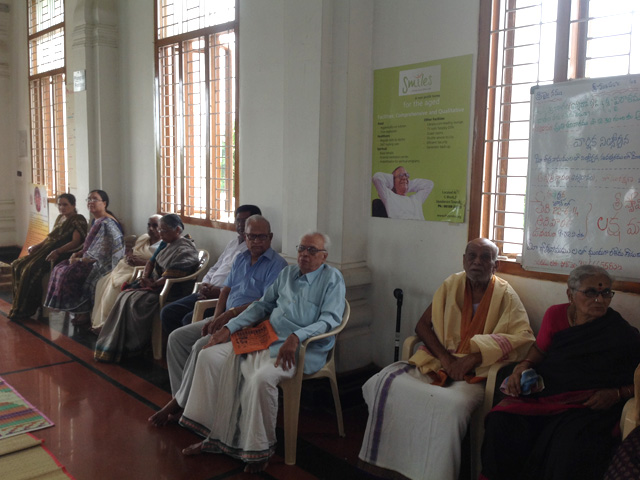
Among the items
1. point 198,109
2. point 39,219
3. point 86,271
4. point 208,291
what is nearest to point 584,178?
point 208,291

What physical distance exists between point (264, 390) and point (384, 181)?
59.9 inches

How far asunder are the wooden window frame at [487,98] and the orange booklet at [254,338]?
1.23 meters

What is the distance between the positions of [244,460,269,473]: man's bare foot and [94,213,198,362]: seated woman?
188cm

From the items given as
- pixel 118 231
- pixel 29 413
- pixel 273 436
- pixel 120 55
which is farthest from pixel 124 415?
pixel 120 55

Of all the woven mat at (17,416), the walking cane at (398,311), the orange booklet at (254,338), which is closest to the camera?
the orange booklet at (254,338)

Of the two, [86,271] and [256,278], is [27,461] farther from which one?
[86,271]

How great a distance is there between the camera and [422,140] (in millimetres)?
3385

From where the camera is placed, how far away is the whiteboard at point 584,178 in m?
2.62

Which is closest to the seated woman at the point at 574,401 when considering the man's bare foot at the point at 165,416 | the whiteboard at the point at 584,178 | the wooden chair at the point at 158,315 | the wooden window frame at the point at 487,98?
the whiteboard at the point at 584,178

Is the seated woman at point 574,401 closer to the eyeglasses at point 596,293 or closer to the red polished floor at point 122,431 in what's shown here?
the eyeglasses at point 596,293

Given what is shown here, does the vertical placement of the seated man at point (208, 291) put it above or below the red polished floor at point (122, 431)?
above

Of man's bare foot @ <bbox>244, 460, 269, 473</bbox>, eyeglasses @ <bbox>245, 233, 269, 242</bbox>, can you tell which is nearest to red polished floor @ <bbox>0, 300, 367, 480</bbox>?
man's bare foot @ <bbox>244, 460, 269, 473</bbox>

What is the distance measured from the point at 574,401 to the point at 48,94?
7.39 meters

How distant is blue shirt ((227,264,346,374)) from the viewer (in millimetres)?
2971
